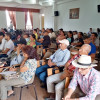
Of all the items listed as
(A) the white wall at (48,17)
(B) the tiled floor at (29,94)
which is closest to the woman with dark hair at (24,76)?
(B) the tiled floor at (29,94)

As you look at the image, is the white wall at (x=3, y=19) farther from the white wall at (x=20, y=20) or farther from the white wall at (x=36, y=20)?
the white wall at (x=36, y=20)

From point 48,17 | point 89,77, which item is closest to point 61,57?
point 89,77

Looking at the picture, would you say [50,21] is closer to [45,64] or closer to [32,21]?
[32,21]

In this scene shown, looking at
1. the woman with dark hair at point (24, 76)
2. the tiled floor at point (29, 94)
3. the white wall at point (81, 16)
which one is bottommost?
the tiled floor at point (29, 94)

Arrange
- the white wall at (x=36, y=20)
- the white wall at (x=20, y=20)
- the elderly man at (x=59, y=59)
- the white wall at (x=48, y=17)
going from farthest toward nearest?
the white wall at (x=36, y=20)
the white wall at (x=20, y=20)
the white wall at (x=48, y=17)
the elderly man at (x=59, y=59)

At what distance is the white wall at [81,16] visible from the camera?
7270 mm

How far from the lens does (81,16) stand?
8.23m

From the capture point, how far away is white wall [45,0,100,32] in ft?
23.9

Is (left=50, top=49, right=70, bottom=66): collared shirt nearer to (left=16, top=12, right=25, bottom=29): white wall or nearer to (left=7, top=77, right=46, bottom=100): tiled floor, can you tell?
(left=7, top=77, right=46, bottom=100): tiled floor

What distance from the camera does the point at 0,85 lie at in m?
2.22

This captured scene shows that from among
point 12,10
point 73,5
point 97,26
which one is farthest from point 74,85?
point 12,10

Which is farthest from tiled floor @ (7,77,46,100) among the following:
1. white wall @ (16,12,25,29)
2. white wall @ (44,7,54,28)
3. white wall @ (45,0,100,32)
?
white wall @ (16,12,25,29)

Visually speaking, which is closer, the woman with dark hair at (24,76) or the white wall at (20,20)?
the woman with dark hair at (24,76)

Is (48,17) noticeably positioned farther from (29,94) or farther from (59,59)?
(29,94)
